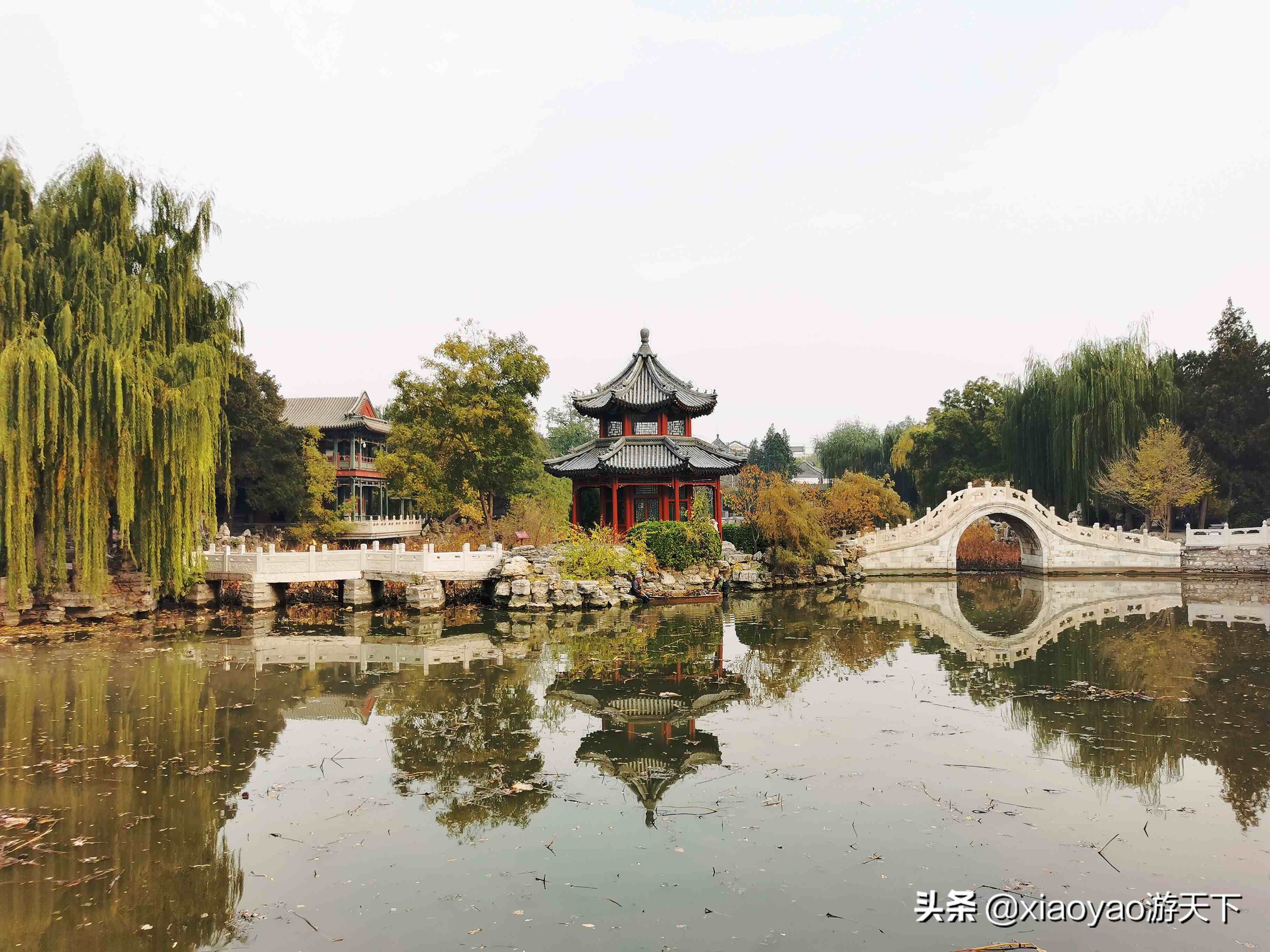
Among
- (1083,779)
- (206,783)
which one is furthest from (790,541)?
(206,783)

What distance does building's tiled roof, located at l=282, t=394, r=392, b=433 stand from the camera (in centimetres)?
3319

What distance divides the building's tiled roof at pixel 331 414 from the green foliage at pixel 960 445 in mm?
24325

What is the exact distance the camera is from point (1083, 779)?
7504mm

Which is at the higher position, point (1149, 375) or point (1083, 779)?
point (1149, 375)

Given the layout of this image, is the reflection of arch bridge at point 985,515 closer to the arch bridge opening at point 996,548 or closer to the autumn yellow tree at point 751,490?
the arch bridge opening at point 996,548

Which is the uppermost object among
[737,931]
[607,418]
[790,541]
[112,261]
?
[112,261]

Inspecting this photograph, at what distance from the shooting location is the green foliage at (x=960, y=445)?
35.3 meters

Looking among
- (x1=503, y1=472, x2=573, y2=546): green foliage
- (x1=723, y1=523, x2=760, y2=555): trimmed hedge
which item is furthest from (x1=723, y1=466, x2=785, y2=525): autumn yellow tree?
(x1=503, y1=472, x2=573, y2=546): green foliage

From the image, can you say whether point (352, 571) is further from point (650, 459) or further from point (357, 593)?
point (650, 459)

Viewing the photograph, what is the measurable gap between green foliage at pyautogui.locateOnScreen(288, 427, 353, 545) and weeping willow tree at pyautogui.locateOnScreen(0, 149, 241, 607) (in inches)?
416

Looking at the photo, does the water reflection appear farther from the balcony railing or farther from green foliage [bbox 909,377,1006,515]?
green foliage [bbox 909,377,1006,515]

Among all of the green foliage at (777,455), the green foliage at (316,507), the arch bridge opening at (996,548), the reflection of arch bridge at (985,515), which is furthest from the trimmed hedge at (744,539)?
the green foliage at (777,455)

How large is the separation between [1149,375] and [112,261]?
101 feet

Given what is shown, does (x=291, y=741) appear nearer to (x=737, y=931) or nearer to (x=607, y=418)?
(x=737, y=931)
